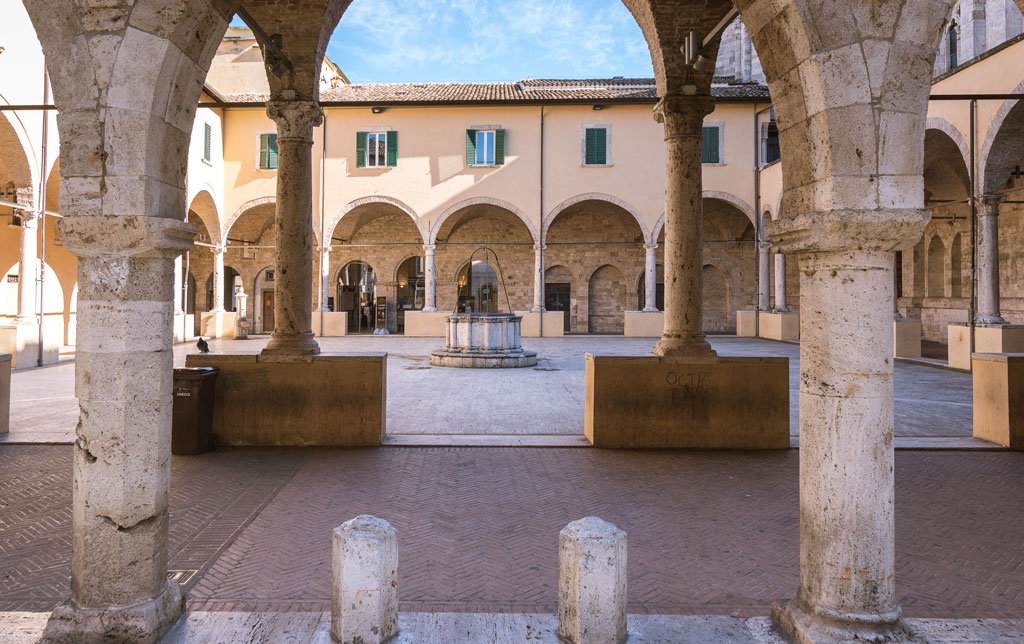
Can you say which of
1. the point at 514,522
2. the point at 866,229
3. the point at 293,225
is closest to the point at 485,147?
the point at 293,225

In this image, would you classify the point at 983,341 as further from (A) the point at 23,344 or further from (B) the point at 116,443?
(A) the point at 23,344

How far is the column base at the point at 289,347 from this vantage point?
6.47 meters

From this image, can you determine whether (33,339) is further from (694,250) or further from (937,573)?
(937,573)

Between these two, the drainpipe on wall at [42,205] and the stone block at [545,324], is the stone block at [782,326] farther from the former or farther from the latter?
the drainpipe on wall at [42,205]

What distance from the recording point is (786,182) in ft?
10.2

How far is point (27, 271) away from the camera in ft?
43.7

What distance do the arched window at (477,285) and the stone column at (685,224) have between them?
19118mm

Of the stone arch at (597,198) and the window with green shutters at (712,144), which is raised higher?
the window with green shutters at (712,144)

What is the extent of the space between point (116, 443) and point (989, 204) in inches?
654

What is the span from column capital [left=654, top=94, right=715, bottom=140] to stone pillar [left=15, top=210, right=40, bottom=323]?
14.6 metres

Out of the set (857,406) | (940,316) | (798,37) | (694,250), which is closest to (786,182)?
(798,37)

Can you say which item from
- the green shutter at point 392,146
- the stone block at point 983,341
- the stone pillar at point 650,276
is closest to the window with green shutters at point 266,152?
the green shutter at point 392,146

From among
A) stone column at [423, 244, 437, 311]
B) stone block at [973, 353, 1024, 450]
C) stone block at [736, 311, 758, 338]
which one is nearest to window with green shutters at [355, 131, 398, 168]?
stone column at [423, 244, 437, 311]

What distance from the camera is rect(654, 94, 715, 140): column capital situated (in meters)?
6.62
